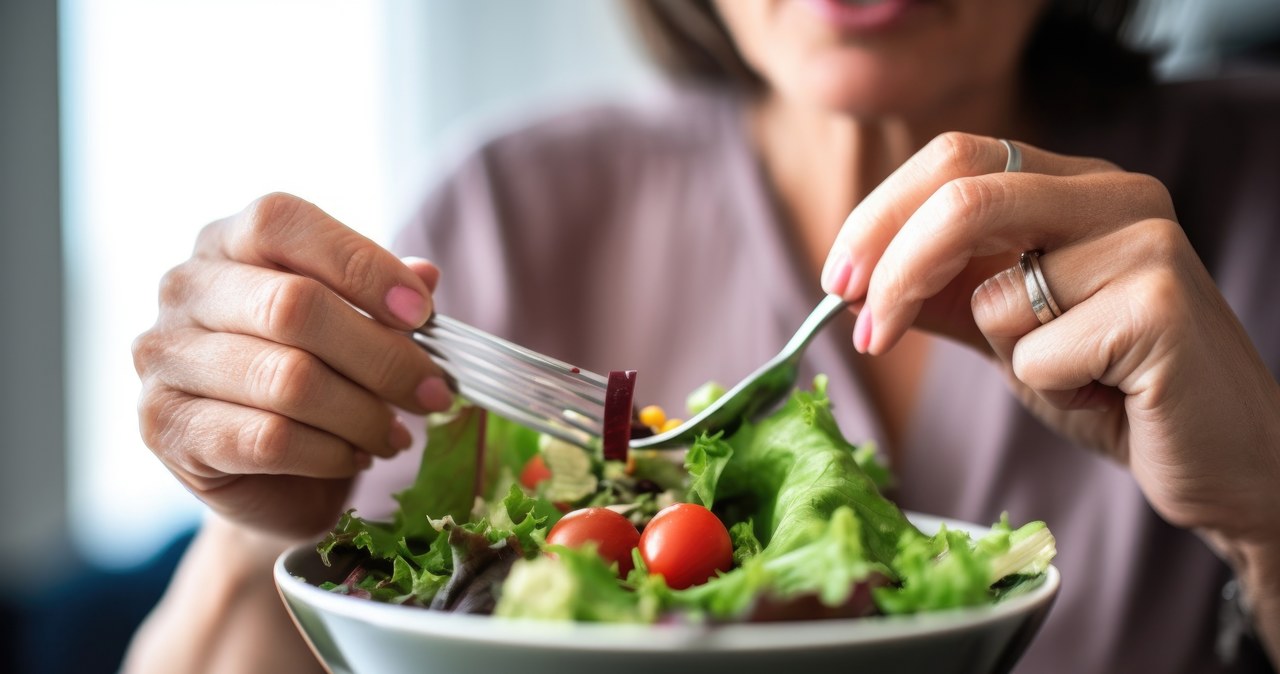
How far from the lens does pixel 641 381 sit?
1845mm

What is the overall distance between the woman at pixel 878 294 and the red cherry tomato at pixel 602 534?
26cm

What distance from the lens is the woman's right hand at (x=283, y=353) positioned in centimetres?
87

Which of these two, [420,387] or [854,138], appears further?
[854,138]

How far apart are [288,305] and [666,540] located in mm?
389

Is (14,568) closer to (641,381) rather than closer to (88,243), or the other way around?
(88,243)

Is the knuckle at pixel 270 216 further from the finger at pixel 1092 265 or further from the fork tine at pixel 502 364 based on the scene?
the finger at pixel 1092 265

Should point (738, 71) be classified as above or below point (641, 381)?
above

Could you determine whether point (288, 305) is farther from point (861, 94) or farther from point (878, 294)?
point (861, 94)

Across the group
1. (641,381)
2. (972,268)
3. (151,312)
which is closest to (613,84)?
(151,312)

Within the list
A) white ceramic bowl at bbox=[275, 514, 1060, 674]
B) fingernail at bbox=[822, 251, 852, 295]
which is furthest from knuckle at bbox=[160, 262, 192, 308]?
fingernail at bbox=[822, 251, 852, 295]

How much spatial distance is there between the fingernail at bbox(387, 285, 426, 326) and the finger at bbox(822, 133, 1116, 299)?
342 millimetres

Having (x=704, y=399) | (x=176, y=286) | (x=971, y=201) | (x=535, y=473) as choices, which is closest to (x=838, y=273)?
(x=971, y=201)

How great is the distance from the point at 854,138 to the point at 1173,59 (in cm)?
A: 274

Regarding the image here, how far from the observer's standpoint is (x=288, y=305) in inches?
33.7
